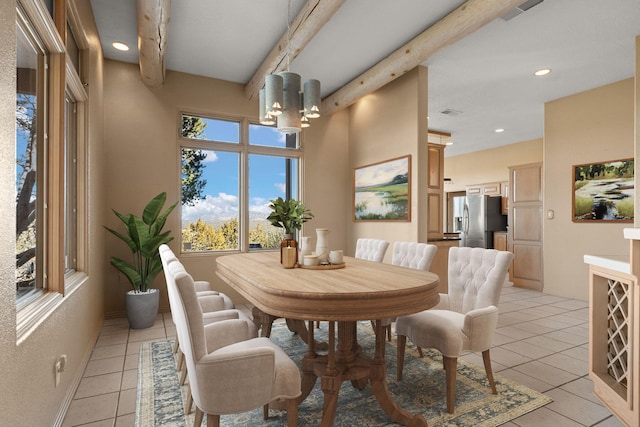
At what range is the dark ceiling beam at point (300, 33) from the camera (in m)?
2.84

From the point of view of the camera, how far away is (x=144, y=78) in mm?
4059

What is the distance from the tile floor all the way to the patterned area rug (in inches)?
3.5

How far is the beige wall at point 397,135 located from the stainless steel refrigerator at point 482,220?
359cm

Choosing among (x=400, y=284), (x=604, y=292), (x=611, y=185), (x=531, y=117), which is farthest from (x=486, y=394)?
(x=531, y=117)

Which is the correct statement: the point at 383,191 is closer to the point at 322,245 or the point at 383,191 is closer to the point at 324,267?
the point at 322,245

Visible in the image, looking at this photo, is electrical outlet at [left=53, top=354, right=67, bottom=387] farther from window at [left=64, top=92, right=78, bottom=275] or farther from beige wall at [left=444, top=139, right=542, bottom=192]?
beige wall at [left=444, top=139, right=542, bottom=192]

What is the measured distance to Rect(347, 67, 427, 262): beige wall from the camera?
13.6ft

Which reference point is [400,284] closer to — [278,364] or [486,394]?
[278,364]

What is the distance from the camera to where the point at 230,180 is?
16.3ft

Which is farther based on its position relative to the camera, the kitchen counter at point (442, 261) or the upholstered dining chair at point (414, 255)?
the kitchen counter at point (442, 261)

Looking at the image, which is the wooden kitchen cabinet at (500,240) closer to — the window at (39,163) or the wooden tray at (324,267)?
the wooden tray at (324,267)

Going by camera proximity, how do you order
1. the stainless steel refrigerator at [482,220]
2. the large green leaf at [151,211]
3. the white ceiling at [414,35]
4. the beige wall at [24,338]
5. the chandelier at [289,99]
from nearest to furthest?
Result: the beige wall at [24,338]
the chandelier at [289,99]
the white ceiling at [414,35]
the large green leaf at [151,211]
the stainless steel refrigerator at [482,220]

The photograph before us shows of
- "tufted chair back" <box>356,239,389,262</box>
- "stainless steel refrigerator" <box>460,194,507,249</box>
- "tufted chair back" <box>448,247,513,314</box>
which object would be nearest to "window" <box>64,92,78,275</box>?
"tufted chair back" <box>356,239,389,262</box>

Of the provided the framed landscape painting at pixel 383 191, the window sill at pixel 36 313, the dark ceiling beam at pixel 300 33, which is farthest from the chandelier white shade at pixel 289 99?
the framed landscape painting at pixel 383 191
